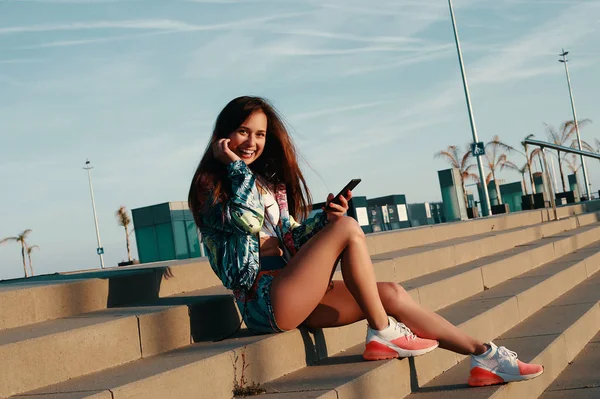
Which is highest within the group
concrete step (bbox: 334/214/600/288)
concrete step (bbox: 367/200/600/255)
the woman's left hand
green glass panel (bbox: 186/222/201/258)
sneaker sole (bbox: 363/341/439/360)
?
green glass panel (bbox: 186/222/201/258)

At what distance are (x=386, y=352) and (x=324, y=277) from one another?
1.57 feet

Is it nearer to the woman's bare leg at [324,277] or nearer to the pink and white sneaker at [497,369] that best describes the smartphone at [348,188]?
the woman's bare leg at [324,277]

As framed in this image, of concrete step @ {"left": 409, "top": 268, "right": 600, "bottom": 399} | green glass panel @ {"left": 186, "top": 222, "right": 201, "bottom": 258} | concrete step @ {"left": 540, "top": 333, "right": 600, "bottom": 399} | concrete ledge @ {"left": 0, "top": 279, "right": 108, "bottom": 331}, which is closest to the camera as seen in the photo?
concrete ledge @ {"left": 0, "top": 279, "right": 108, "bottom": 331}

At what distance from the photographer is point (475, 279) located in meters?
6.34

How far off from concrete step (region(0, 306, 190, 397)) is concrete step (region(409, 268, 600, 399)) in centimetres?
127

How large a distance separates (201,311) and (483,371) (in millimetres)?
1442

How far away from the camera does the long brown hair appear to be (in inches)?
147

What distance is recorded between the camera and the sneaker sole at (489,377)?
3.66 metres

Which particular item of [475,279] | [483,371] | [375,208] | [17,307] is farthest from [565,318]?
[375,208]

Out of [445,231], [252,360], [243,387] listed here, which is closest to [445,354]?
[252,360]

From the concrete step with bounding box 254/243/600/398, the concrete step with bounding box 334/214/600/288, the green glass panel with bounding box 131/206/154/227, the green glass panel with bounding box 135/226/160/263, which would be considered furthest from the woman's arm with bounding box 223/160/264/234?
the green glass panel with bounding box 131/206/154/227

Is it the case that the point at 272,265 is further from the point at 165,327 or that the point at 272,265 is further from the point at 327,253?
the point at 165,327

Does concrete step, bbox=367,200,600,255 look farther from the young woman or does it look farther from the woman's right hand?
the woman's right hand

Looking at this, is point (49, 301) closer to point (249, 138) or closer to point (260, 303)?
point (260, 303)
